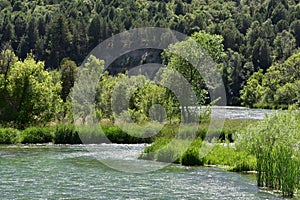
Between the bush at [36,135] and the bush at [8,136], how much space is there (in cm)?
51

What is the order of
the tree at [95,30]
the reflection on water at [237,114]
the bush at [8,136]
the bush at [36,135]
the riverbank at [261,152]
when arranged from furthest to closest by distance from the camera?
the tree at [95,30] → the reflection on water at [237,114] → the bush at [36,135] → the bush at [8,136] → the riverbank at [261,152]

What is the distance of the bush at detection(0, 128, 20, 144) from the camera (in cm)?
4594

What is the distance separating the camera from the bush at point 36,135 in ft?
153

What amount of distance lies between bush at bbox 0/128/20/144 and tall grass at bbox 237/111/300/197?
23073mm

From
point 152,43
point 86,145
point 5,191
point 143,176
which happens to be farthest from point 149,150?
point 152,43

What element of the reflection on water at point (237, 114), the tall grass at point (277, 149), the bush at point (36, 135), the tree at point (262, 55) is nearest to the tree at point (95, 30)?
the tree at point (262, 55)

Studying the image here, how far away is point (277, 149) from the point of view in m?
23.5

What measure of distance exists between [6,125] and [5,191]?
86.9ft

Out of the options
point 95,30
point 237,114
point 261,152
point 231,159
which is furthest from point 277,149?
point 95,30

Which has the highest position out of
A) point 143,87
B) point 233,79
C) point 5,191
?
point 233,79

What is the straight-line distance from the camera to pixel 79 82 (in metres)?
65.7

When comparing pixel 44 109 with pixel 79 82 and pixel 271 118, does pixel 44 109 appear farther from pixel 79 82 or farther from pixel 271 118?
pixel 271 118

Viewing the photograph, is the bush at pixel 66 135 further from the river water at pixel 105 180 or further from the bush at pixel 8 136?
the river water at pixel 105 180

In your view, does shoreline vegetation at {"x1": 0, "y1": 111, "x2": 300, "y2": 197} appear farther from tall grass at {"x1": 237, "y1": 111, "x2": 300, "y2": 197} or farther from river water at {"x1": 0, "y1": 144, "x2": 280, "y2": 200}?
river water at {"x1": 0, "y1": 144, "x2": 280, "y2": 200}
